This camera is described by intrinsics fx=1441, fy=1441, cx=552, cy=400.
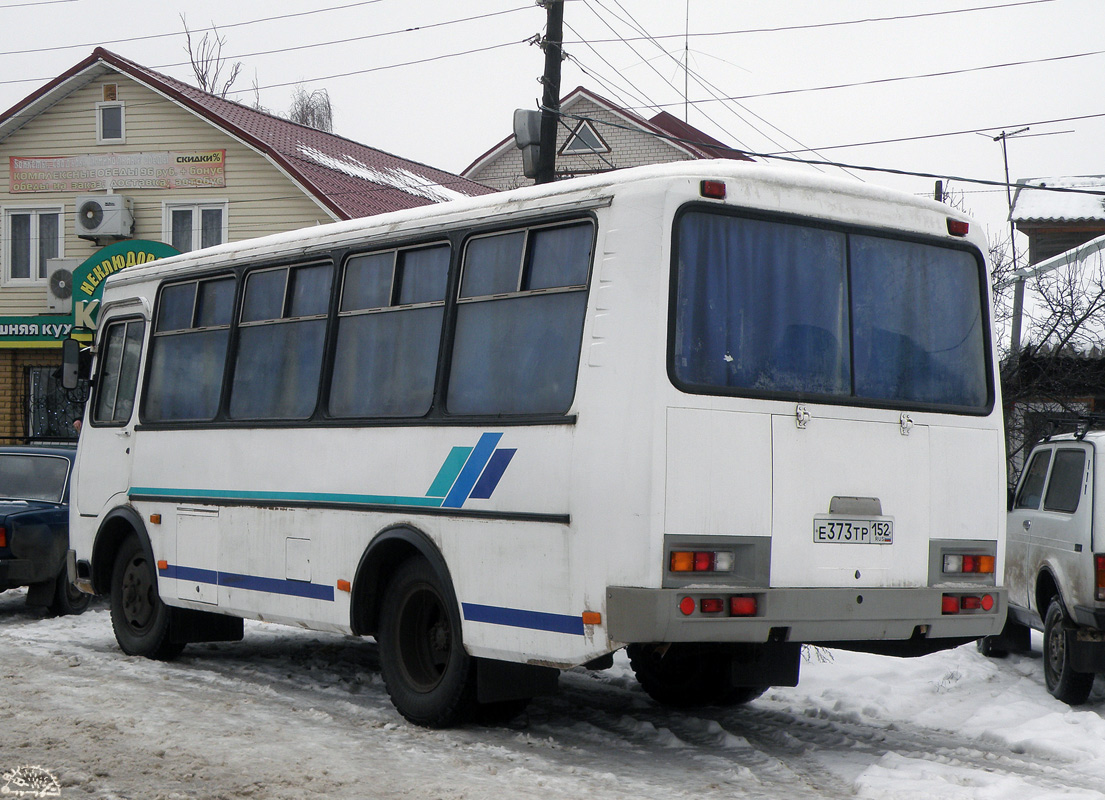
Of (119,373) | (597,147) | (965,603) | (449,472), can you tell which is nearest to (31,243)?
(119,373)

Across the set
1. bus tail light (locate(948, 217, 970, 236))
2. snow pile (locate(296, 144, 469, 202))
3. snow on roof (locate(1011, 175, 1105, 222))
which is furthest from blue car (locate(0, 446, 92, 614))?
snow on roof (locate(1011, 175, 1105, 222))

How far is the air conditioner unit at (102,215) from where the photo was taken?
26859 millimetres

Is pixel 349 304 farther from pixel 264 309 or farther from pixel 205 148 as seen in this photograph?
pixel 205 148

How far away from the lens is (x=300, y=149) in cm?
2803

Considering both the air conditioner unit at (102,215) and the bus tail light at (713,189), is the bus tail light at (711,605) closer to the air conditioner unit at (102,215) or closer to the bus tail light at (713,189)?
the bus tail light at (713,189)

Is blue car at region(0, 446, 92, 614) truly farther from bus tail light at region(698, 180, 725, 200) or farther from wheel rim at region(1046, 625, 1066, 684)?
wheel rim at region(1046, 625, 1066, 684)

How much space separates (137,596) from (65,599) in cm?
276

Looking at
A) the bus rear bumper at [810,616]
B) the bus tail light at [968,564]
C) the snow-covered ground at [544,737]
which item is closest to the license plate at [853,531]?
the bus rear bumper at [810,616]

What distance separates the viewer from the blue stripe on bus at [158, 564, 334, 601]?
884cm

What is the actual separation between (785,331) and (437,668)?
2.77 m

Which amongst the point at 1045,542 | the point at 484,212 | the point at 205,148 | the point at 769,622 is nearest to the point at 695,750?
the point at 769,622

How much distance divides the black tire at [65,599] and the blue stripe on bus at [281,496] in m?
2.92

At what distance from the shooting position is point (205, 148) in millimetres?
26781

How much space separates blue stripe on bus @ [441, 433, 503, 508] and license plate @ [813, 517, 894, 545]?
67.1 inches
